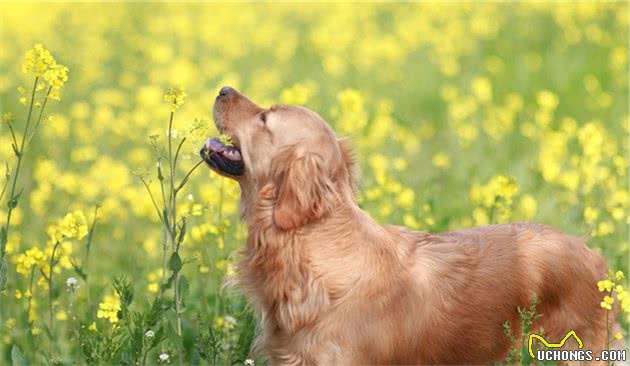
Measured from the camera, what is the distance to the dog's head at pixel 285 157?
448 cm

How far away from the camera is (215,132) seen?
314 inches

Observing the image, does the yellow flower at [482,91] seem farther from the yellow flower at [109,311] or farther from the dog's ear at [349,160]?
the yellow flower at [109,311]

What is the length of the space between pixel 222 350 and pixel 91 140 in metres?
4.56

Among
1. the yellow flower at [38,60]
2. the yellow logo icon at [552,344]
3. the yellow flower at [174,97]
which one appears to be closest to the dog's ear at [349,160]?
the yellow flower at [174,97]

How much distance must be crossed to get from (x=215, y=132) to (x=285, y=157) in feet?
11.3

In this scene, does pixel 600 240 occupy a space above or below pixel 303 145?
below

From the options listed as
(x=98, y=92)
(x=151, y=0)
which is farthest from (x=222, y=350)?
(x=151, y=0)

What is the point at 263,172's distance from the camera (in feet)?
15.2

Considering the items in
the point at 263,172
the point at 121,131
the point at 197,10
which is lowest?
the point at 263,172

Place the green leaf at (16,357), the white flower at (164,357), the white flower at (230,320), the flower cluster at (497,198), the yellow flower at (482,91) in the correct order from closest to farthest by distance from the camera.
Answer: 1. the white flower at (164,357)
2. the green leaf at (16,357)
3. the white flower at (230,320)
4. the flower cluster at (497,198)
5. the yellow flower at (482,91)

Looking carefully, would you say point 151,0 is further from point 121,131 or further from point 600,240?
point 600,240
